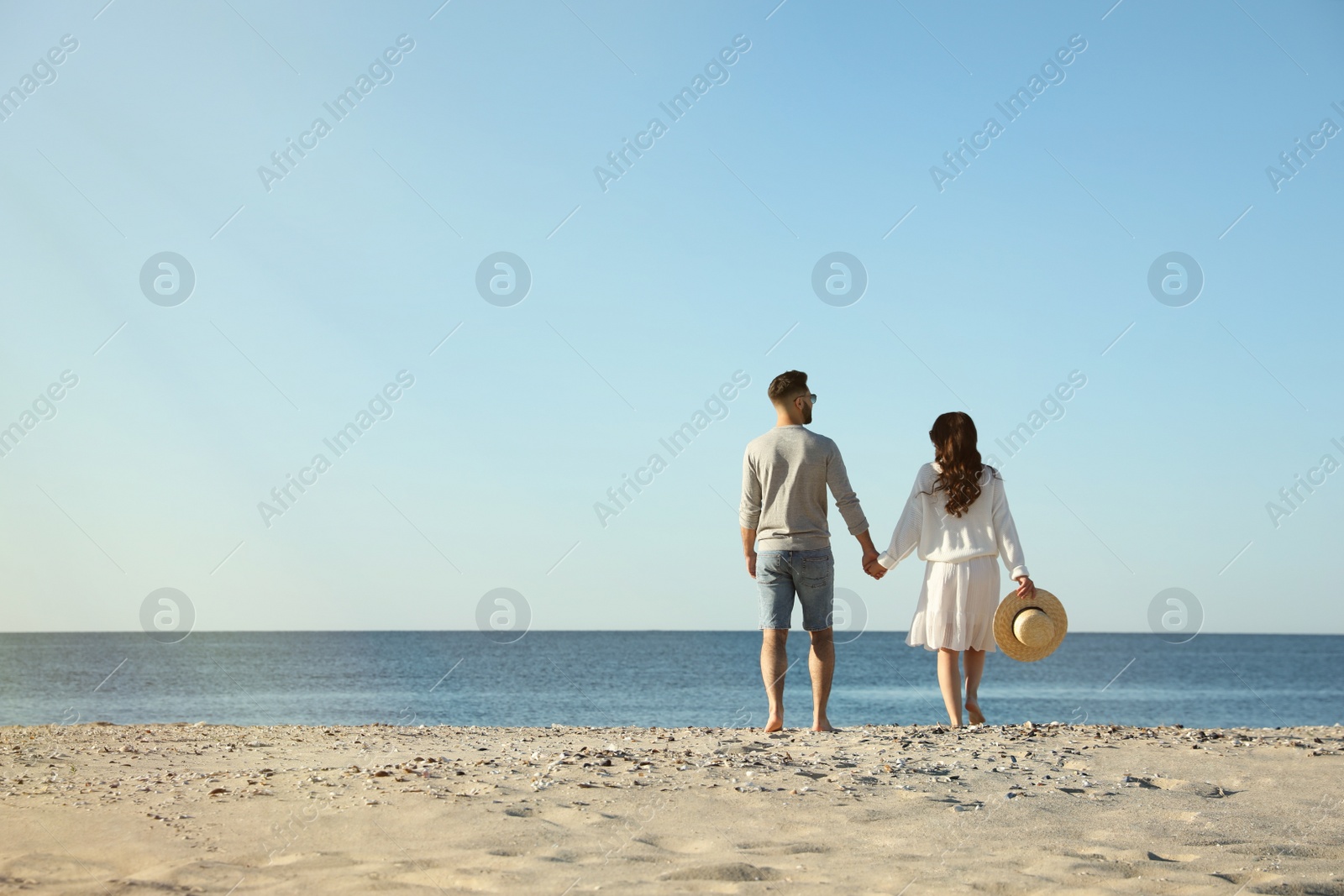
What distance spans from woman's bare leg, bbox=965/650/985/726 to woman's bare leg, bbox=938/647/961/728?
9 cm

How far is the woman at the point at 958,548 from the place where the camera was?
20.9ft

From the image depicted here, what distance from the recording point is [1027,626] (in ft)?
20.7

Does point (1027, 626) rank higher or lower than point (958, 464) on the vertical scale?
lower

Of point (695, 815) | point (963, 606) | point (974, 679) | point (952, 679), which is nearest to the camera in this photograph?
point (695, 815)

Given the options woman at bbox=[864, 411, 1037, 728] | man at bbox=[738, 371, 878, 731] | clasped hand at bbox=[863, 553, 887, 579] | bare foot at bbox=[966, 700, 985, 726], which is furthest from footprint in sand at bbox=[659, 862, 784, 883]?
bare foot at bbox=[966, 700, 985, 726]

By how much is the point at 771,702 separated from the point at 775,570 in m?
0.87

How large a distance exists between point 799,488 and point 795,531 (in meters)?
0.28

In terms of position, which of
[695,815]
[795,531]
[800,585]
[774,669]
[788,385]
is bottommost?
[695,815]

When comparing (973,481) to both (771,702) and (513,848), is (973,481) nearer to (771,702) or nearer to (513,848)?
(771,702)

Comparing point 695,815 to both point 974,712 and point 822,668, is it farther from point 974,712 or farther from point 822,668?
point 974,712

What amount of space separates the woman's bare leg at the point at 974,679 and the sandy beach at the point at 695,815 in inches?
20.9

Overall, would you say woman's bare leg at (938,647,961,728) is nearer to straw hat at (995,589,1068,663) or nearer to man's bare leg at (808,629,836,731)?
straw hat at (995,589,1068,663)

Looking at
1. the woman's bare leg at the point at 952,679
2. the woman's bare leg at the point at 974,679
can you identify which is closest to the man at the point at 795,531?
the woman's bare leg at the point at 952,679

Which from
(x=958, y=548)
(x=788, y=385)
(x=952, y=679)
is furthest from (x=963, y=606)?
(x=788, y=385)
